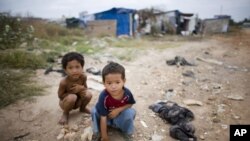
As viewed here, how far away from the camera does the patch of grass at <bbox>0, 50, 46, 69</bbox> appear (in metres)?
4.89

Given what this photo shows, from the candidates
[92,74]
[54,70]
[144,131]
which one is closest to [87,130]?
[144,131]

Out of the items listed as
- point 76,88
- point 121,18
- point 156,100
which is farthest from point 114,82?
point 121,18

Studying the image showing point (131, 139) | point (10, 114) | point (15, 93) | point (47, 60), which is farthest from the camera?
point (47, 60)

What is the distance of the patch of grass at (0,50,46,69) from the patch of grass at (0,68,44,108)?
15.1 inches

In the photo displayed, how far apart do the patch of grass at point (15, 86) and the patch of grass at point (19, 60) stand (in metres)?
0.38

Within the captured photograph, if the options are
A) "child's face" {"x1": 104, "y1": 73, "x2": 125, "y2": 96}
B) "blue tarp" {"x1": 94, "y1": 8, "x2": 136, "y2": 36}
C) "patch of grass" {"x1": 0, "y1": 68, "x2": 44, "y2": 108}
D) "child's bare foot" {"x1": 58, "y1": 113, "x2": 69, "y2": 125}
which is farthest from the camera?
"blue tarp" {"x1": 94, "y1": 8, "x2": 136, "y2": 36}

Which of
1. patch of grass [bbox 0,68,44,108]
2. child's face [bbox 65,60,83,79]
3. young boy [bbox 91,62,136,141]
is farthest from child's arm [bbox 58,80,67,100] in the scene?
patch of grass [bbox 0,68,44,108]

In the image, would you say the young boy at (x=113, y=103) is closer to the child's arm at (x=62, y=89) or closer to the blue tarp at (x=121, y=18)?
the child's arm at (x=62, y=89)

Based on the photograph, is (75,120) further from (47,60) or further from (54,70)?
(47,60)

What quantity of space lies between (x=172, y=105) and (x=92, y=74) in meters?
2.35

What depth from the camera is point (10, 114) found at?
289 centimetres

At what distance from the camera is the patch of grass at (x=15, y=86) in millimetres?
3276

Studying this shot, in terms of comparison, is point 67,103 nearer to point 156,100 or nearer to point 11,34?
point 156,100

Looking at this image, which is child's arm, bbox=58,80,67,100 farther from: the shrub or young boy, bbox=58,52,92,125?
the shrub
